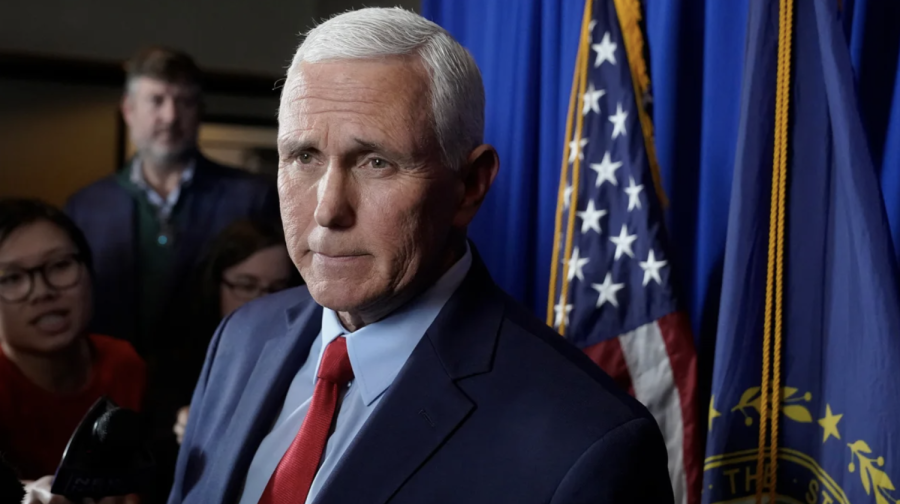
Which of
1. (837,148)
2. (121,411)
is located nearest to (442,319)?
(121,411)

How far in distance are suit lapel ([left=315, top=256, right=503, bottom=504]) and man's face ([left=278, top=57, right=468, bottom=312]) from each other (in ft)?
0.31

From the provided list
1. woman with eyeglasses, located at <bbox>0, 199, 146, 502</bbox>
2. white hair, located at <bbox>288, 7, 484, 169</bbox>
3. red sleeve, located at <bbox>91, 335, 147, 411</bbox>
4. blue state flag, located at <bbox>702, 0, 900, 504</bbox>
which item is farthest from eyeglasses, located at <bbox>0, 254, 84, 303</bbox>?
blue state flag, located at <bbox>702, 0, 900, 504</bbox>

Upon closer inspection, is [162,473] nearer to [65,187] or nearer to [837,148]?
[65,187]

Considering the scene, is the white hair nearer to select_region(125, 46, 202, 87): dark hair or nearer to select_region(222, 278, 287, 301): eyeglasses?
select_region(222, 278, 287, 301): eyeglasses

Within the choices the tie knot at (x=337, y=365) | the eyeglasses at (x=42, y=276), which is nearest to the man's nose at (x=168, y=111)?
the eyeglasses at (x=42, y=276)

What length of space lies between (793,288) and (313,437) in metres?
0.84

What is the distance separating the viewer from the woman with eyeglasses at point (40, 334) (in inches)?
73.1

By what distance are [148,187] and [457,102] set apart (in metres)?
1.65

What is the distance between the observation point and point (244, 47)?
322 centimetres

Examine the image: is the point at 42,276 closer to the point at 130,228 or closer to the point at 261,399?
the point at 130,228

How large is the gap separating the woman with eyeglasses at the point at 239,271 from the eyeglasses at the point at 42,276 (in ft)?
1.48

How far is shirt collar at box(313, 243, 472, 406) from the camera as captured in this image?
1.20 meters

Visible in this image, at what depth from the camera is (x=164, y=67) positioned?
8.11ft

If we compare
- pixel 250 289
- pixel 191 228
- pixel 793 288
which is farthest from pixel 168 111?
pixel 793 288
